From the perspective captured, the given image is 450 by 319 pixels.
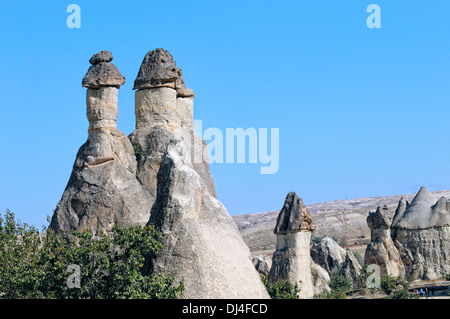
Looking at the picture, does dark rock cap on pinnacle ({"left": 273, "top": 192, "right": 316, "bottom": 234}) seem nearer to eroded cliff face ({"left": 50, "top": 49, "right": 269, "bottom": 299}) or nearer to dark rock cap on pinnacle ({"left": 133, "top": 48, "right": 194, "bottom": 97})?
eroded cliff face ({"left": 50, "top": 49, "right": 269, "bottom": 299})

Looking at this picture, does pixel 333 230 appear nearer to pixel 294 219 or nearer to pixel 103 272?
pixel 294 219

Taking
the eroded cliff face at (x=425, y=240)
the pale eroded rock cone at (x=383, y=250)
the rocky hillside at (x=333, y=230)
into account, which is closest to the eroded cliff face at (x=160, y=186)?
the pale eroded rock cone at (x=383, y=250)

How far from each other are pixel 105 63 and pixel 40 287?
8466mm

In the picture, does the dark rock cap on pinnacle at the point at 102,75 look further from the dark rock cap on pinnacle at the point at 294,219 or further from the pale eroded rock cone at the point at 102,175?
the dark rock cap on pinnacle at the point at 294,219

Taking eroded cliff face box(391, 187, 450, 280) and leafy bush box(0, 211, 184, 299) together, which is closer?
leafy bush box(0, 211, 184, 299)

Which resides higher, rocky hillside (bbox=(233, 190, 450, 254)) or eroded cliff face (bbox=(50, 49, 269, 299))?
rocky hillside (bbox=(233, 190, 450, 254))

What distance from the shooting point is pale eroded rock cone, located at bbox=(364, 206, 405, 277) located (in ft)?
127

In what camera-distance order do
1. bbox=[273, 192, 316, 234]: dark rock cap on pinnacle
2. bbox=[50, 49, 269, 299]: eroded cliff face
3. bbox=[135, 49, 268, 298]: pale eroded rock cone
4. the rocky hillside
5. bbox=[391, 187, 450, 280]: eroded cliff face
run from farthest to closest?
the rocky hillside
bbox=[391, 187, 450, 280]: eroded cliff face
bbox=[273, 192, 316, 234]: dark rock cap on pinnacle
bbox=[50, 49, 269, 299]: eroded cliff face
bbox=[135, 49, 268, 298]: pale eroded rock cone

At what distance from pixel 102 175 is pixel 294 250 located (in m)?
10.3

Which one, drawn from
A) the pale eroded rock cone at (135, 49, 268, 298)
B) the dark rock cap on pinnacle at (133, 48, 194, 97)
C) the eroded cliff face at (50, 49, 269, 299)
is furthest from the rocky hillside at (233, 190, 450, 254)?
the pale eroded rock cone at (135, 49, 268, 298)
